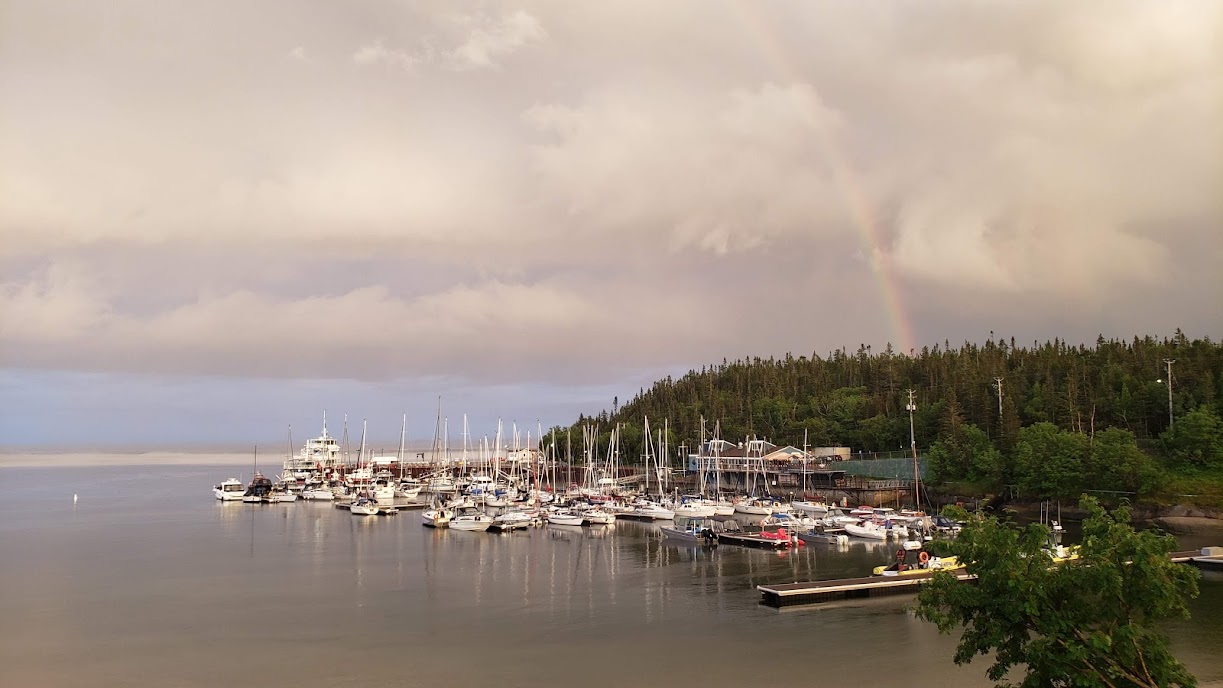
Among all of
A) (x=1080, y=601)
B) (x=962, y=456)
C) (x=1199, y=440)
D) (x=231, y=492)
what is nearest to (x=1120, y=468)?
(x=1199, y=440)

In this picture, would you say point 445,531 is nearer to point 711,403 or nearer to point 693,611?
point 693,611

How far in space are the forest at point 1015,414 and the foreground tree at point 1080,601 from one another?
80827mm

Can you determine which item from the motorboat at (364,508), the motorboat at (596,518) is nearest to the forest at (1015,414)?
the motorboat at (596,518)

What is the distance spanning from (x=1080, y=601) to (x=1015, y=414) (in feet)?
327

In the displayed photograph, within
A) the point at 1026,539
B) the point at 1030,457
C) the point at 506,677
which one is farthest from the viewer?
the point at 1030,457

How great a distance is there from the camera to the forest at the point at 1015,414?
9319 centimetres

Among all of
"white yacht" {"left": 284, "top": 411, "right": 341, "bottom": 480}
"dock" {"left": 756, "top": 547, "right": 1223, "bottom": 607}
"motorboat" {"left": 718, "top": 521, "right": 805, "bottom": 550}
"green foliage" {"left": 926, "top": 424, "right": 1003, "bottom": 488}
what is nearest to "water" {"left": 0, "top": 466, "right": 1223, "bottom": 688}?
"dock" {"left": 756, "top": 547, "right": 1223, "bottom": 607}

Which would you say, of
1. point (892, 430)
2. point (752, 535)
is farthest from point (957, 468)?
point (752, 535)

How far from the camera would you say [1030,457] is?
97750mm

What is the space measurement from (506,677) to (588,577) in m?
28.2

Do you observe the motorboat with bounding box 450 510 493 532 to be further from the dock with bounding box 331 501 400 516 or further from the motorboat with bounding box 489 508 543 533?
the dock with bounding box 331 501 400 516

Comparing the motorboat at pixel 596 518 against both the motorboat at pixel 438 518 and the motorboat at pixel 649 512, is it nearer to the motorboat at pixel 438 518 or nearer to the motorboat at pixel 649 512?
the motorboat at pixel 649 512

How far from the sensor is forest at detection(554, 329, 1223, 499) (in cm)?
9319

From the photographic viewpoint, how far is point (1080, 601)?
20031mm
